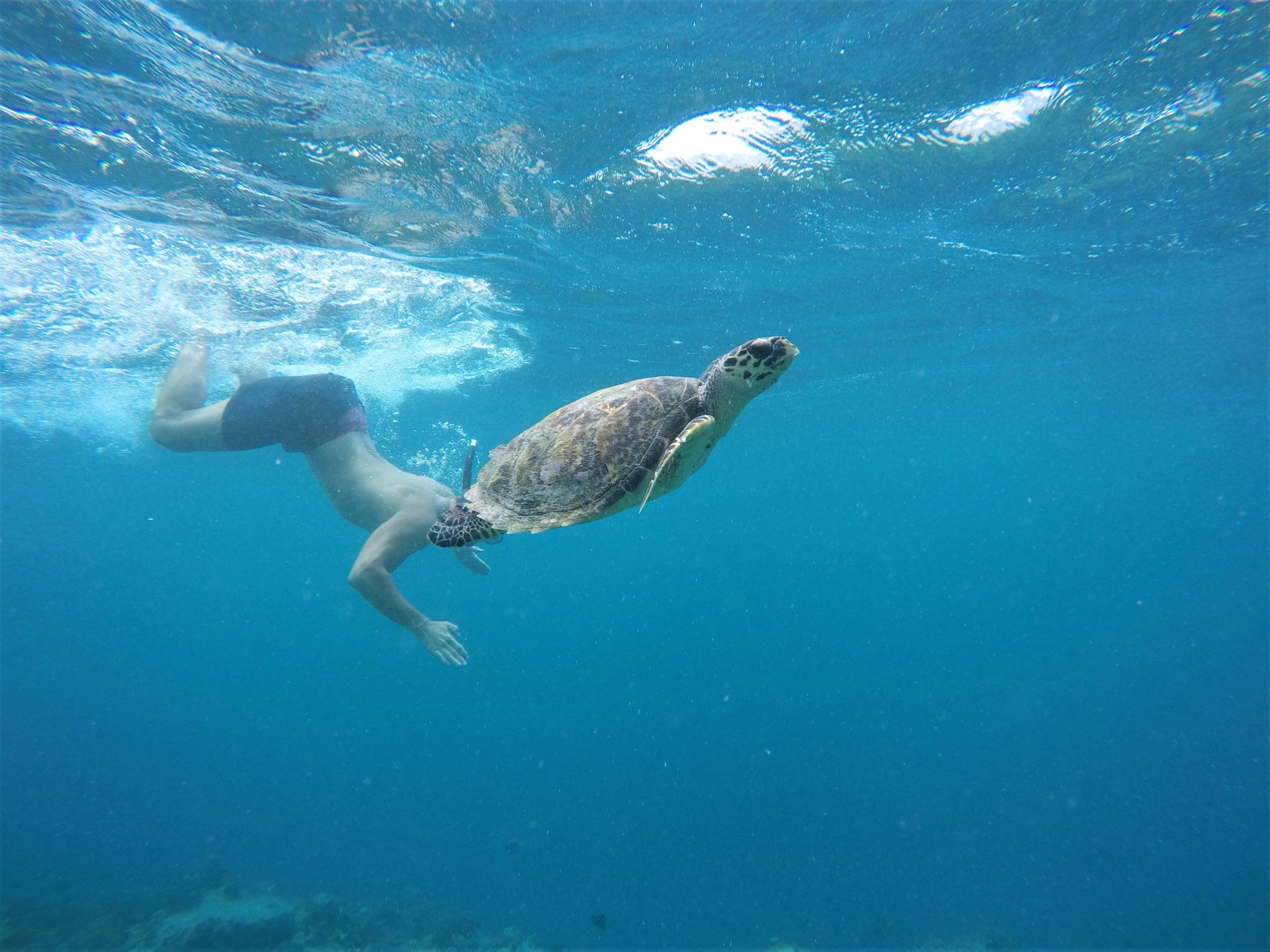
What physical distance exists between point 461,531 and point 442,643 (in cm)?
279

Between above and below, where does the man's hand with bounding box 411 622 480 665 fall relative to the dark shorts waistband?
below

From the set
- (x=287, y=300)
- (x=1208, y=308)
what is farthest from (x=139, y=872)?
(x=1208, y=308)

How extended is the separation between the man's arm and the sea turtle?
212cm

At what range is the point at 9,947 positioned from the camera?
1231 cm

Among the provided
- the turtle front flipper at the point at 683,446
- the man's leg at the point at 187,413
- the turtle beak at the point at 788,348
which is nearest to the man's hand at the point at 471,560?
the man's leg at the point at 187,413

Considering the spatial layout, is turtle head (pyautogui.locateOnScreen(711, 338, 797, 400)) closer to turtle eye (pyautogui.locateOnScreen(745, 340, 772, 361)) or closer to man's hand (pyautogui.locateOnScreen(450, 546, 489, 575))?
turtle eye (pyautogui.locateOnScreen(745, 340, 772, 361))

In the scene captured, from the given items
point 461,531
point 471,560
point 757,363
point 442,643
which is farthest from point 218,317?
point 757,363

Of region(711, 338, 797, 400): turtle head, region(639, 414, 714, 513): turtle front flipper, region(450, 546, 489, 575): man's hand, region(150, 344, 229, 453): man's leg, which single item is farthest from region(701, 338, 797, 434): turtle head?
region(150, 344, 229, 453): man's leg

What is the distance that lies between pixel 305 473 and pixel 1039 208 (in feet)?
120

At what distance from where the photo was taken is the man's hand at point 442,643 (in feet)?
18.6

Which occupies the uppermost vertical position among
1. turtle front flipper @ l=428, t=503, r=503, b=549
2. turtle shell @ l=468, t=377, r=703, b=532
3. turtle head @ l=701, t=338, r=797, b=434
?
turtle head @ l=701, t=338, r=797, b=434

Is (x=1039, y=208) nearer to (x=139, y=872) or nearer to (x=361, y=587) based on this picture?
(x=361, y=587)

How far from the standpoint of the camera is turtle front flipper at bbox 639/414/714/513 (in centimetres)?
304

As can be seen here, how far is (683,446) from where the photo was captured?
3.09 metres
